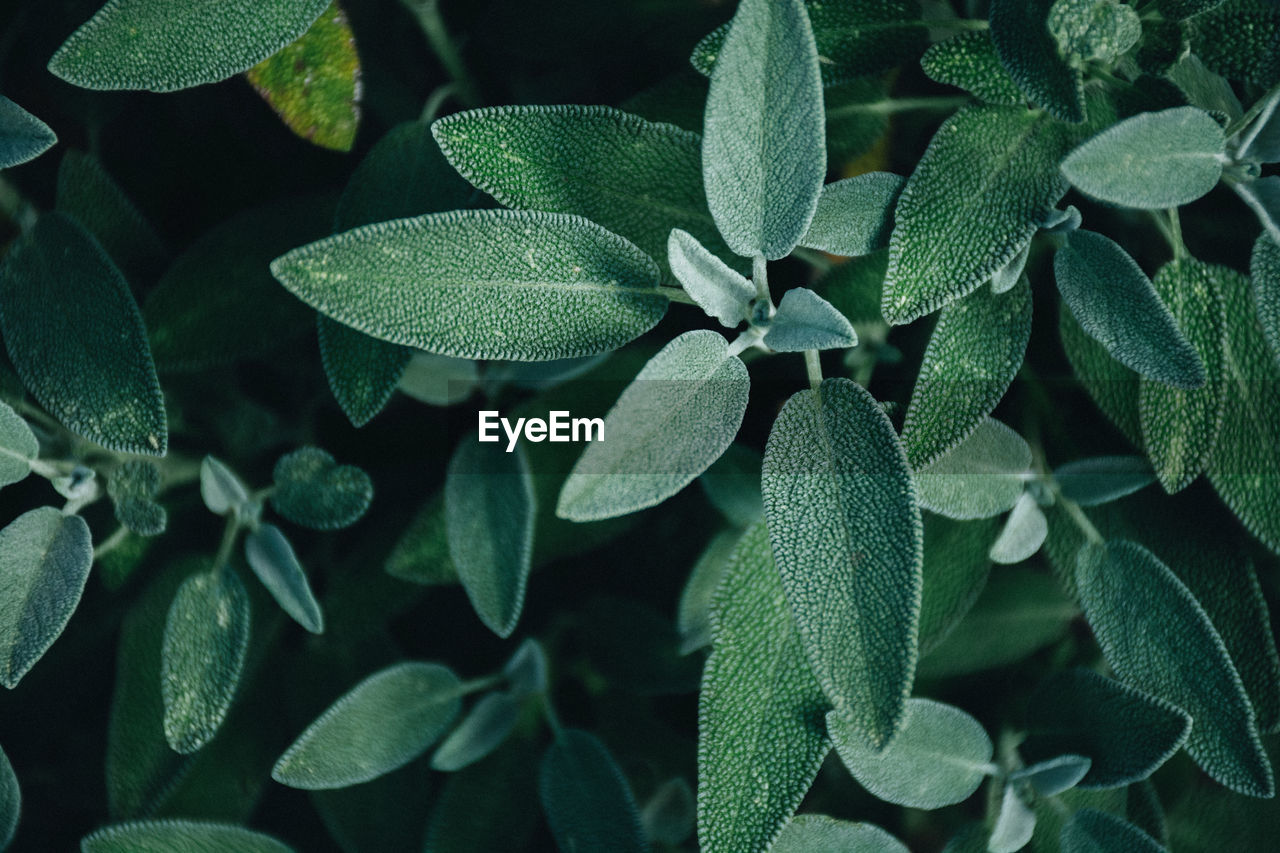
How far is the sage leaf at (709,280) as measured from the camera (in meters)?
0.45

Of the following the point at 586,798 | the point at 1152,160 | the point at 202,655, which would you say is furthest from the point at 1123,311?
the point at 202,655

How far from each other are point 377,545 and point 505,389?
156 millimetres

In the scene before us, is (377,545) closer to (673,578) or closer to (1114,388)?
(673,578)

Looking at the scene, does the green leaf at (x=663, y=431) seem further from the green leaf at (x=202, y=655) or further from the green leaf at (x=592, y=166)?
the green leaf at (x=202, y=655)

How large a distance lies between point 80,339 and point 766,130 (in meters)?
0.39

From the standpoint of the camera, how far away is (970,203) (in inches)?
18.0

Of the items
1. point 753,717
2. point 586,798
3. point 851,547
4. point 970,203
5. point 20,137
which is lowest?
point 586,798

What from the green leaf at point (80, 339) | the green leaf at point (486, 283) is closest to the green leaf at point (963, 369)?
the green leaf at point (486, 283)

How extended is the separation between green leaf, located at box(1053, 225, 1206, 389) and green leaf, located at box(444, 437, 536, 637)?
32cm

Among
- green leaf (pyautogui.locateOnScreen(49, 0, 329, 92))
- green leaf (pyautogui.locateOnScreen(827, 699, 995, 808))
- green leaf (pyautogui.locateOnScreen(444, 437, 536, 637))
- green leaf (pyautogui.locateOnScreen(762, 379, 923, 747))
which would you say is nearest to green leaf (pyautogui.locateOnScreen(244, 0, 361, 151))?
green leaf (pyautogui.locateOnScreen(49, 0, 329, 92))

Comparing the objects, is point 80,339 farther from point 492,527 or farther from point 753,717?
point 753,717

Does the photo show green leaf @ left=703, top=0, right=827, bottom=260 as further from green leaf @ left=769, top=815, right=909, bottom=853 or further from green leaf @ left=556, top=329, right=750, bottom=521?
green leaf @ left=769, top=815, right=909, bottom=853

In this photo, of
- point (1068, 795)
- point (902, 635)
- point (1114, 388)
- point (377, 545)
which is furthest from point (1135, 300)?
point (377, 545)

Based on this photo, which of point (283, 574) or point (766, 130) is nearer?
point (766, 130)
